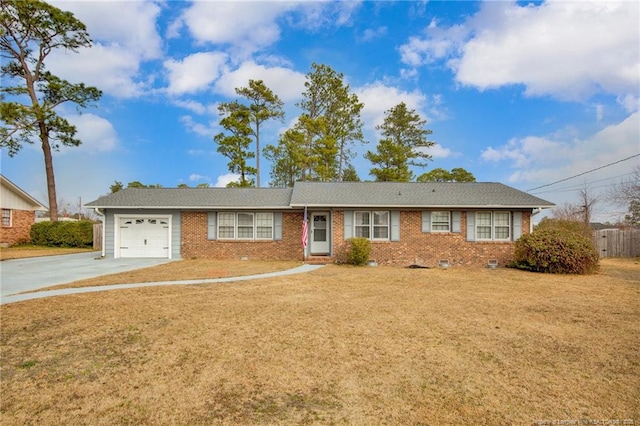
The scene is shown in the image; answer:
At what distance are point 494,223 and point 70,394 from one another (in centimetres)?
1667

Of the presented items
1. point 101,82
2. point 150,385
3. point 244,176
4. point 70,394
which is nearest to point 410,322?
point 150,385

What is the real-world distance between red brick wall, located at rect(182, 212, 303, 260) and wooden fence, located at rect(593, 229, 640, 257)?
18830 mm

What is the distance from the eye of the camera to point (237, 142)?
28.2 metres

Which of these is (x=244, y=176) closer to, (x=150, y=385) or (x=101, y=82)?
(x=101, y=82)

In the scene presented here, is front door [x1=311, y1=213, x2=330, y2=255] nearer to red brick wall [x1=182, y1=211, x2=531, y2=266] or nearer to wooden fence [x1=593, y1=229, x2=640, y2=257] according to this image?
red brick wall [x1=182, y1=211, x2=531, y2=266]

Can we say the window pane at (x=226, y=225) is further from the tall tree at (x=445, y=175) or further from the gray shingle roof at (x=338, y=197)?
the tall tree at (x=445, y=175)

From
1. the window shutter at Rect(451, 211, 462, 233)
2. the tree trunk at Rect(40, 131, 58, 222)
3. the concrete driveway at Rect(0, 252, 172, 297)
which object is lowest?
the concrete driveway at Rect(0, 252, 172, 297)

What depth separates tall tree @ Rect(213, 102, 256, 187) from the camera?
2805 cm

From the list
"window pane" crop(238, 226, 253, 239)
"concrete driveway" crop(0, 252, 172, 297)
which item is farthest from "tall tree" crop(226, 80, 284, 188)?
"concrete driveway" crop(0, 252, 172, 297)

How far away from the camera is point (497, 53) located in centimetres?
1512

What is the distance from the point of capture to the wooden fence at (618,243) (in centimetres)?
2111

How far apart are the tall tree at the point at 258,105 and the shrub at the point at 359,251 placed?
16.2 meters

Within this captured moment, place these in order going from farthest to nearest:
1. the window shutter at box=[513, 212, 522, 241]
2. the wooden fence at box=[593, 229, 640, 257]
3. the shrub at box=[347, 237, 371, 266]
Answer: the wooden fence at box=[593, 229, 640, 257]
the window shutter at box=[513, 212, 522, 241]
the shrub at box=[347, 237, 371, 266]

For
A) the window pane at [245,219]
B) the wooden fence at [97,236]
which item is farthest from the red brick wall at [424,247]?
the wooden fence at [97,236]
